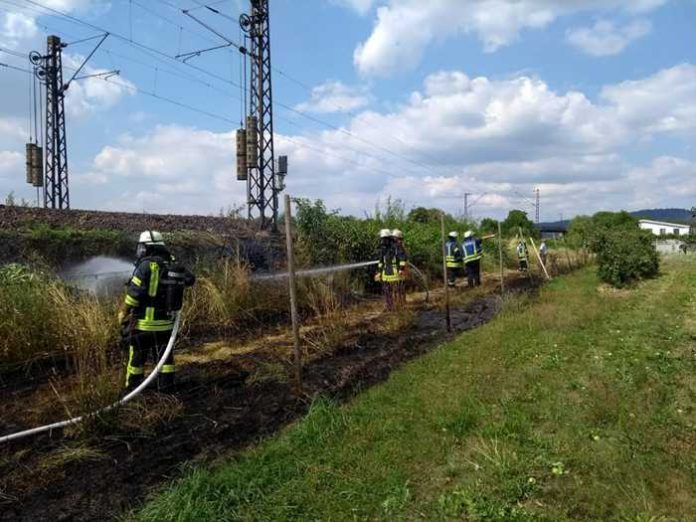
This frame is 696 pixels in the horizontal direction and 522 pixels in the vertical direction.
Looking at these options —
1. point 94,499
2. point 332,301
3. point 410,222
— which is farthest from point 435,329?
point 410,222

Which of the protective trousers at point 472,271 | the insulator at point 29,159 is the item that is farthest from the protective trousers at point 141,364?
the insulator at point 29,159

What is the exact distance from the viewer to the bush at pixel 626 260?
61.6 feet

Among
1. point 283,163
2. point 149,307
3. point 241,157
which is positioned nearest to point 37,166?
point 241,157

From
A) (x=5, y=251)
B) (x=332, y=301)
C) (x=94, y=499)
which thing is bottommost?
(x=94, y=499)

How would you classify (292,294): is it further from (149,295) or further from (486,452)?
(486,452)

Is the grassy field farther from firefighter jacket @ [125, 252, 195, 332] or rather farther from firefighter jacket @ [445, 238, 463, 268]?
firefighter jacket @ [445, 238, 463, 268]

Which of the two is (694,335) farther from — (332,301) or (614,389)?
(332,301)

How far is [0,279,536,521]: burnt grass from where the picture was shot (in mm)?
3914

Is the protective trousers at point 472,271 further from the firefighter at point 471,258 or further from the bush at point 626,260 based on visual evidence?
the bush at point 626,260

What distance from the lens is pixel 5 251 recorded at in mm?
8906

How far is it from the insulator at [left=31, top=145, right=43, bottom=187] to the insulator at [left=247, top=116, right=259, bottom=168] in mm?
8038

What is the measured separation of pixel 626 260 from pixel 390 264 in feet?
35.8

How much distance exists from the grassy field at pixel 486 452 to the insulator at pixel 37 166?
57.0ft

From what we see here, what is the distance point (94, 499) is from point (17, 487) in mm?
636
